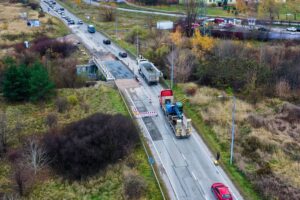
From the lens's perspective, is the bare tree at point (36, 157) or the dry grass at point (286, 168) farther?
the bare tree at point (36, 157)

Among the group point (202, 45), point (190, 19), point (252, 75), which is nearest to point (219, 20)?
point (190, 19)

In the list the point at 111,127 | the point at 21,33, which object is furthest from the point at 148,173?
the point at 21,33

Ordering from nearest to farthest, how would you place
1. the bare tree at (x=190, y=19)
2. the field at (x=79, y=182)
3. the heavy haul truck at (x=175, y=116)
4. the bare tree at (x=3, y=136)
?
1. the field at (x=79, y=182)
2. the heavy haul truck at (x=175, y=116)
3. the bare tree at (x=3, y=136)
4. the bare tree at (x=190, y=19)

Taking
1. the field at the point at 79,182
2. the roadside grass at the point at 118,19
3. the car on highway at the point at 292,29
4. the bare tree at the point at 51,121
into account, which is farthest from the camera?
the roadside grass at the point at 118,19

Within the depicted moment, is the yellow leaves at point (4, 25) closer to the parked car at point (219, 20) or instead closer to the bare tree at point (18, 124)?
the bare tree at point (18, 124)

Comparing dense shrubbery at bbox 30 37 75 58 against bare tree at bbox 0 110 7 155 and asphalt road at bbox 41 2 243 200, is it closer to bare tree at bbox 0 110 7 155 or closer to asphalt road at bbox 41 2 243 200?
asphalt road at bbox 41 2 243 200

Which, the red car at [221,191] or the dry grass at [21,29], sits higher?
the dry grass at [21,29]

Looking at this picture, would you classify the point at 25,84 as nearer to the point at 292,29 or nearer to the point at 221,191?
the point at 221,191

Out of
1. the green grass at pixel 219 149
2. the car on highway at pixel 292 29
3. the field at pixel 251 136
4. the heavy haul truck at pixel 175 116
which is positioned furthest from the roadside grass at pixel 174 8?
the heavy haul truck at pixel 175 116
